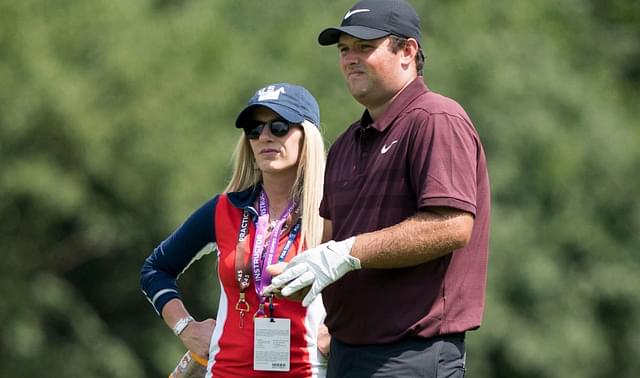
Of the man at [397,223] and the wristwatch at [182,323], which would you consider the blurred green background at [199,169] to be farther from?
the man at [397,223]

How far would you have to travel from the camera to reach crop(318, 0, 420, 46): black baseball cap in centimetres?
511

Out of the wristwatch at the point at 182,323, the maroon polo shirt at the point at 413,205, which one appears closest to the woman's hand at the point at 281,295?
the maroon polo shirt at the point at 413,205

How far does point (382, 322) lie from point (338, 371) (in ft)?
0.97

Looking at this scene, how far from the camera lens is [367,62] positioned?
5121 millimetres

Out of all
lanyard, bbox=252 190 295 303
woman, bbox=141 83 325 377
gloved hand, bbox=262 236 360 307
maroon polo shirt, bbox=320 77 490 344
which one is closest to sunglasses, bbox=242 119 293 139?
woman, bbox=141 83 325 377

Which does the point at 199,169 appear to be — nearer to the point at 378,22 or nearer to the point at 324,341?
the point at 324,341

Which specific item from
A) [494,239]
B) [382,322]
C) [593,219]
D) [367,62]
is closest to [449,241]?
[382,322]

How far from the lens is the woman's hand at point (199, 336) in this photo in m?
6.09

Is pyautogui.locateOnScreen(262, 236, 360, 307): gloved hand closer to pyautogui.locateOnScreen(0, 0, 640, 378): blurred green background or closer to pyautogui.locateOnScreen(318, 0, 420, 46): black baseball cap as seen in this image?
pyautogui.locateOnScreen(318, 0, 420, 46): black baseball cap

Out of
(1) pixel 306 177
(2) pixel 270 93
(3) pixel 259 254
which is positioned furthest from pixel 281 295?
(2) pixel 270 93

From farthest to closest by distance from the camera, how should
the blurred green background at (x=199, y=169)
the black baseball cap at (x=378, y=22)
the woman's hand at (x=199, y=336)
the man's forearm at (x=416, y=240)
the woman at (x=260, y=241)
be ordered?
1. the blurred green background at (x=199, y=169)
2. the woman's hand at (x=199, y=336)
3. the woman at (x=260, y=241)
4. the black baseball cap at (x=378, y=22)
5. the man's forearm at (x=416, y=240)

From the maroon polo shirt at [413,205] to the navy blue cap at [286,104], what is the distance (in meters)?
0.87

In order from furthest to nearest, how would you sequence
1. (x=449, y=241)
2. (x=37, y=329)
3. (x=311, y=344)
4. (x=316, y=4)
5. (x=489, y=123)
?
1. (x=316, y=4)
2. (x=489, y=123)
3. (x=37, y=329)
4. (x=311, y=344)
5. (x=449, y=241)

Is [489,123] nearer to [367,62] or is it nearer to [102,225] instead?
[102,225]
